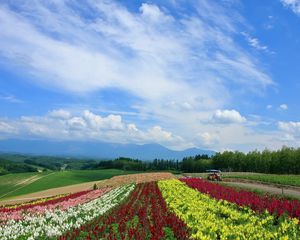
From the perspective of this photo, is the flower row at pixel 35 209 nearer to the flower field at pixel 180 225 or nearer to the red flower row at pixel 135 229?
the flower field at pixel 180 225

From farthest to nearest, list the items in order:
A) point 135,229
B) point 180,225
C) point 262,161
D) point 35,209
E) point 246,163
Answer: point 246,163 < point 262,161 < point 35,209 < point 180,225 < point 135,229

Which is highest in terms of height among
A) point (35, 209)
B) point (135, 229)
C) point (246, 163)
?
point (246, 163)

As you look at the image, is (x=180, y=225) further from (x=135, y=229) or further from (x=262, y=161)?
(x=262, y=161)

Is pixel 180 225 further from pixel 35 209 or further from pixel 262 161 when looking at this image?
pixel 262 161

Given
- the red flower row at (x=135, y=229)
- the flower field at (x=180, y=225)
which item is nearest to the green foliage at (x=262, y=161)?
the flower field at (x=180, y=225)

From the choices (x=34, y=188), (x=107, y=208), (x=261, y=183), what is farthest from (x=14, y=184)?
(x=107, y=208)

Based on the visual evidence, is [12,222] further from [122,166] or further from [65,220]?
[122,166]

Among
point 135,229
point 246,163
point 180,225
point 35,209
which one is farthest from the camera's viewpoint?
point 246,163

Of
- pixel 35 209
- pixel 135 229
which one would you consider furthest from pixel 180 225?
pixel 35 209

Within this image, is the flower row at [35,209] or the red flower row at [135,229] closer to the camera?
the red flower row at [135,229]

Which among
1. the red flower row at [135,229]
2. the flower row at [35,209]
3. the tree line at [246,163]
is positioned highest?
the tree line at [246,163]

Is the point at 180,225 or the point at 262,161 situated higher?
the point at 262,161

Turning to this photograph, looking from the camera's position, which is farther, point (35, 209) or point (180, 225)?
point (35, 209)

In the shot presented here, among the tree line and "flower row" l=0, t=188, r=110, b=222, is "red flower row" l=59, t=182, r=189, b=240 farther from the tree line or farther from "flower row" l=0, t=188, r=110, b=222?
the tree line
